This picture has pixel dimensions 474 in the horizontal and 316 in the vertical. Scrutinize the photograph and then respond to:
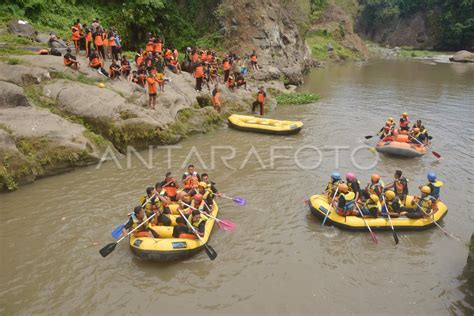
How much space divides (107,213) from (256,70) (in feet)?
57.1

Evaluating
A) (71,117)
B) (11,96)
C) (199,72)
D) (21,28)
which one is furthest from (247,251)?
(21,28)

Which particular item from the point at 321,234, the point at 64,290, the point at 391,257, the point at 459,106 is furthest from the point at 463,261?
the point at 459,106

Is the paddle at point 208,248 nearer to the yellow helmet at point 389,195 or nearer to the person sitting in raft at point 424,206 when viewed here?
the yellow helmet at point 389,195

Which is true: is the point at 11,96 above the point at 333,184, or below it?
above

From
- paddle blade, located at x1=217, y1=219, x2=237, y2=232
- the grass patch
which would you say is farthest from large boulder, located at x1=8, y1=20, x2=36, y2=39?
paddle blade, located at x1=217, y1=219, x2=237, y2=232

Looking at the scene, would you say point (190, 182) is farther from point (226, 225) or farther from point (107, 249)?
point (107, 249)

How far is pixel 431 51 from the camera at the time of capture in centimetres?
6103

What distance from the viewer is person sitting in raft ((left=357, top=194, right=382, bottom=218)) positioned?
9.48 metres

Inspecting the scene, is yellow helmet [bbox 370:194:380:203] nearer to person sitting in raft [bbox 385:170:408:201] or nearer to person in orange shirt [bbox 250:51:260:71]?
person sitting in raft [bbox 385:170:408:201]

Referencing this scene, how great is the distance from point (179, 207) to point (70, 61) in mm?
9294

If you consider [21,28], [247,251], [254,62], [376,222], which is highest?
[21,28]

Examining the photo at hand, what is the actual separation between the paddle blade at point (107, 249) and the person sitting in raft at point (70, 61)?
31.9 feet

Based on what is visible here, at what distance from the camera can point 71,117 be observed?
1362cm

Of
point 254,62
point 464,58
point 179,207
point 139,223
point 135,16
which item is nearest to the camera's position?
point 139,223
